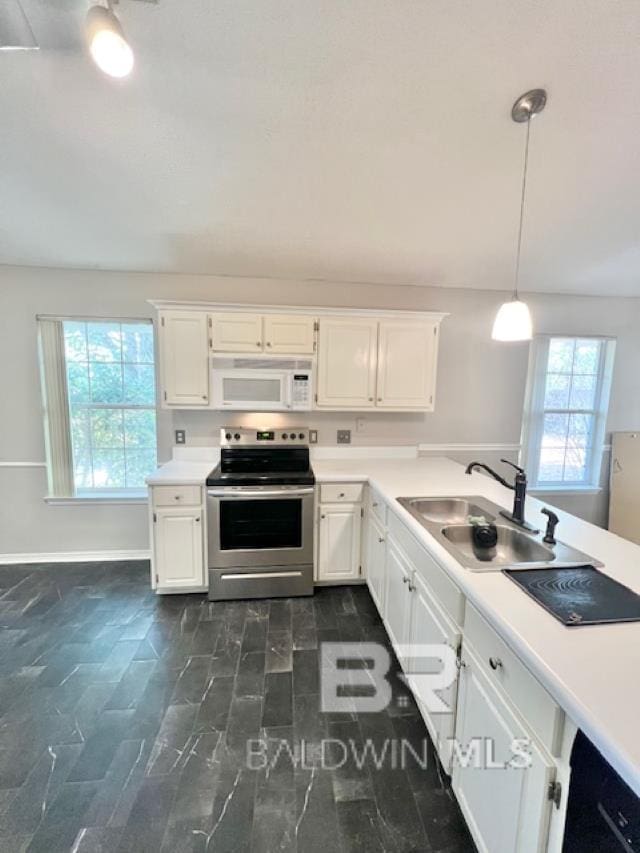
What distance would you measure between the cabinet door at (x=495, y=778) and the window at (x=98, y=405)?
2.82 meters

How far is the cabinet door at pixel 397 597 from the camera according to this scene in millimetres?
1881

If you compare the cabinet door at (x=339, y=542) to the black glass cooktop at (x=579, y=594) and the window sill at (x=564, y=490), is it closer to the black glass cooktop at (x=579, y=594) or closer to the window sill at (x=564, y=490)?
the black glass cooktop at (x=579, y=594)

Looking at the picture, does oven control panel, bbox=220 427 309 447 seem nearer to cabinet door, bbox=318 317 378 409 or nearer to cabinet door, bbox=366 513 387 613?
cabinet door, bbox=318 317 378 409

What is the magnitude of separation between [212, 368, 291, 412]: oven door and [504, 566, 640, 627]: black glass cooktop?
6.56ft

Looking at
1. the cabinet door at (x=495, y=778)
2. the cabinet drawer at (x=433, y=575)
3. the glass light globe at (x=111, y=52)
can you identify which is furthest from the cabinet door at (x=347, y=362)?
the cabinet door at (x=495, y=778)

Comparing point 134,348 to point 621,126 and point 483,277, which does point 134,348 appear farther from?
point 621,126

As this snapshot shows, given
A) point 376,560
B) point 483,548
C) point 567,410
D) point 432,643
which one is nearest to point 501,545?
point 483,548

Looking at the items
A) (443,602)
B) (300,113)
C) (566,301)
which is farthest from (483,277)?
(443,602)

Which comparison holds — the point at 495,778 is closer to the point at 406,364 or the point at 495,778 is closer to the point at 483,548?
the point at 483,548

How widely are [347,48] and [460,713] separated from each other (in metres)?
2.46

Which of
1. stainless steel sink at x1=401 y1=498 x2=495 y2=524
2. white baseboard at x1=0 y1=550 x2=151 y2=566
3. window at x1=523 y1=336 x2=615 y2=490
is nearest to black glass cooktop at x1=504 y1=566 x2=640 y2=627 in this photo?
stainless steel sink at x1=401 y1=498 x2=495 y2=524

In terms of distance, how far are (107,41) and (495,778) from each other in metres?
2.39

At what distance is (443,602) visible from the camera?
4.79ft

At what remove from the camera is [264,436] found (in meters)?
2.96
